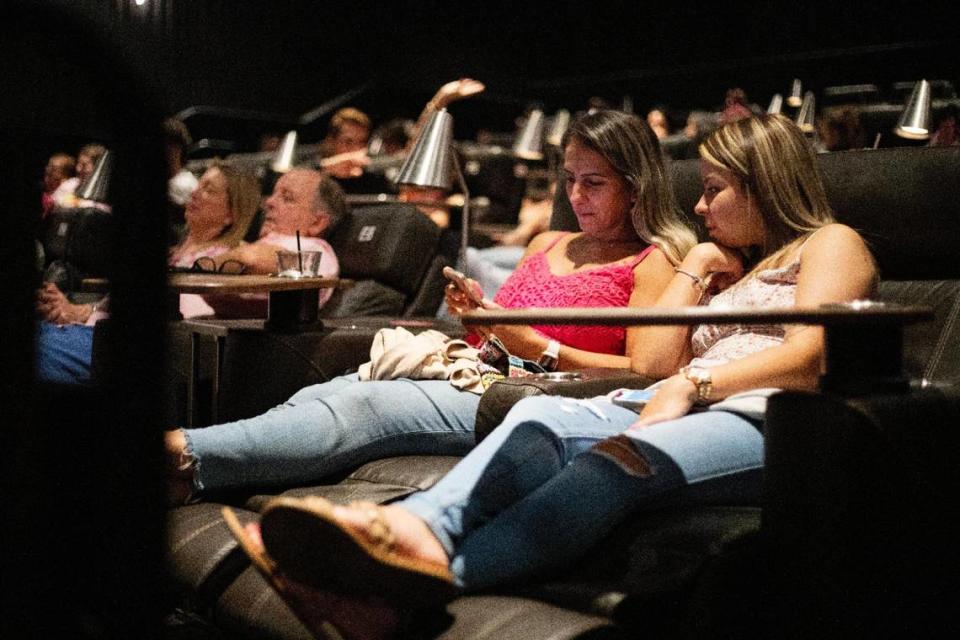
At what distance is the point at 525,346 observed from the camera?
7.65 ft

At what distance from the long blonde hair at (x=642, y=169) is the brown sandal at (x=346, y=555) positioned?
1.16m

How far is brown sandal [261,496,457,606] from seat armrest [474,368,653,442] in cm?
51

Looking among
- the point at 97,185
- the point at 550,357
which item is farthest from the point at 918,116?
the point at 97,185

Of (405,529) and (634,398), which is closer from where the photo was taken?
(405,529)

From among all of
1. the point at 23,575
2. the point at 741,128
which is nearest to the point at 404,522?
the point at 23,575

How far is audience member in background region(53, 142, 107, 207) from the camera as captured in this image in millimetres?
2758

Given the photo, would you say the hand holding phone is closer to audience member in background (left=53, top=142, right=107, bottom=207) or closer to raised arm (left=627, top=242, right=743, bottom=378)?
raised arm (left=627, top=242, right=743, bottom=378)

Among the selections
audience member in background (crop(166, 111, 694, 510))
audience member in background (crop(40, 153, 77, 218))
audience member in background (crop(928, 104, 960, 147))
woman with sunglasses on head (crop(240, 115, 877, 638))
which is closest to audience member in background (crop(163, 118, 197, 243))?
audience member in background (crop(40, 153, 77, 218))

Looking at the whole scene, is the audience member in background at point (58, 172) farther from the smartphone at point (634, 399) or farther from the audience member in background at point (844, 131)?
the audience member in background at point (844, 131)

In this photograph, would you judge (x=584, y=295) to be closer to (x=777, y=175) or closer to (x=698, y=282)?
(x=698, y=282)

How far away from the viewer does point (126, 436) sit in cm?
98

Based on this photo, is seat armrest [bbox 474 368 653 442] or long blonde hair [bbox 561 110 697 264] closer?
seat armrest [bbox 474 368 653 442]

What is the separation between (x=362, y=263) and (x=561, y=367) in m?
1.43

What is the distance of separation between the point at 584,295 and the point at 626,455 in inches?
32.8
